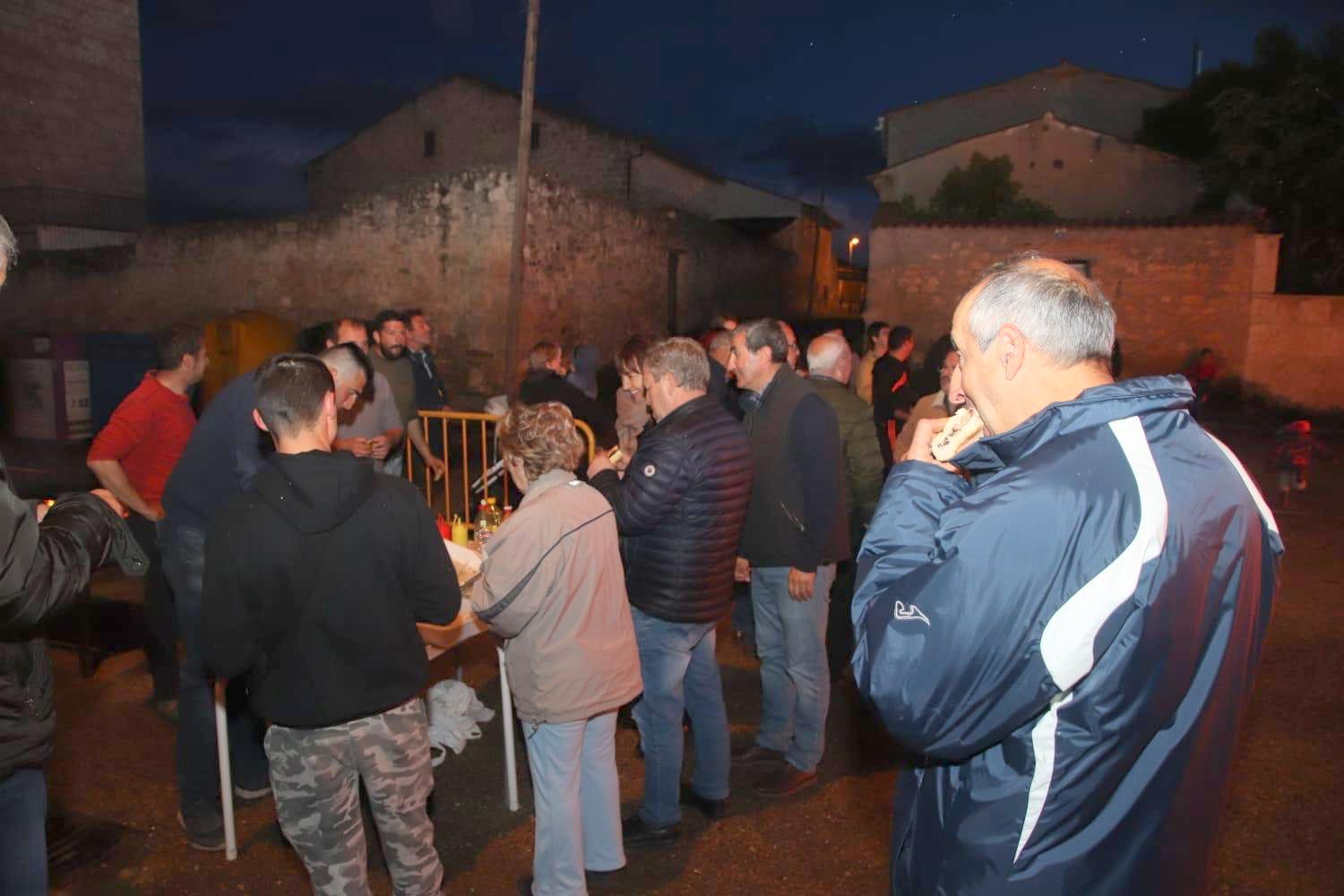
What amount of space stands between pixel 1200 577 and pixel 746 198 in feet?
107

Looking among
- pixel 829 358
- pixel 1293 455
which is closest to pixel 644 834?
pixel 829 358

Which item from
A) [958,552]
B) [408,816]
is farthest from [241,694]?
[958,552]

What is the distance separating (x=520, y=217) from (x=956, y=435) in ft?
42.2

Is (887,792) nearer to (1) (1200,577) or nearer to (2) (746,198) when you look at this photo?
(1) (1200,577)

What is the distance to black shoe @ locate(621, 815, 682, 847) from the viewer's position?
3624 mm

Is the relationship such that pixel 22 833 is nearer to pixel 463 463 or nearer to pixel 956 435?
pixel 956 435

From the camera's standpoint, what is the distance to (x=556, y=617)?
2.95 meters

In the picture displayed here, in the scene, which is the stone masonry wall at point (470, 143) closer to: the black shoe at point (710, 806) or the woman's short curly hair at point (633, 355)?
the woman's short curly hair at point (633, 355)

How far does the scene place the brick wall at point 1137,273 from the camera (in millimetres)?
17609

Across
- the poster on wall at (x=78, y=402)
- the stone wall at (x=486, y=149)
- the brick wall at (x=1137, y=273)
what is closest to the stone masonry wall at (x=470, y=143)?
the stone wall at (x=486, y=149)

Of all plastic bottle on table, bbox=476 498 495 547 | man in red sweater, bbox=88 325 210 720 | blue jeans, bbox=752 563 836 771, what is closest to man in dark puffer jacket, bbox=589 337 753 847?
blue jeans, bbox=752 563 836 771

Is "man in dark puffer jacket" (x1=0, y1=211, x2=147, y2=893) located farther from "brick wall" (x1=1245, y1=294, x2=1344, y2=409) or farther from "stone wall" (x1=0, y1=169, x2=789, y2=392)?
"brick wall" (x1=1245, y1=294, x2=1344, y2=409)

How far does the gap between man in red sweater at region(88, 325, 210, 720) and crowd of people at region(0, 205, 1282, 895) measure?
0.05 feet

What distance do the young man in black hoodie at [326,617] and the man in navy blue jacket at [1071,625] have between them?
4.88ft
